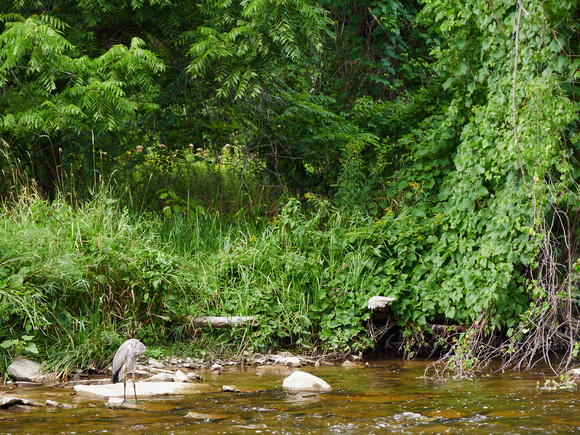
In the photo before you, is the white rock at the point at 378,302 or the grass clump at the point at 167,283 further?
the white rock at the point at 378,302

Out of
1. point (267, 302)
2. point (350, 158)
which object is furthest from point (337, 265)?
point (350, 158)

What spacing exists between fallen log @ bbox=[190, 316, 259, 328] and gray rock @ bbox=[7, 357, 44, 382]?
1.58m

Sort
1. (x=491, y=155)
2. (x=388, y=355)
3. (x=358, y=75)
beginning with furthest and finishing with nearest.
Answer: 1. (x=358, y=75)
2. (x=388, y=355)
3. (x=491, y=155)

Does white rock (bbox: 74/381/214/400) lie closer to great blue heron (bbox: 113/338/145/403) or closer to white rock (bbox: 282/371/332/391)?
great blue heron (bbox: 113/338/145/403)

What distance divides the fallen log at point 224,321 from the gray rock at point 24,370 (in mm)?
1583

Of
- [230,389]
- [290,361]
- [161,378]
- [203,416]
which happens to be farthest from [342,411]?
[290,361]

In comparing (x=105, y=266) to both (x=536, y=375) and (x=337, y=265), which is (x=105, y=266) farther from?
(x=536, y=375)

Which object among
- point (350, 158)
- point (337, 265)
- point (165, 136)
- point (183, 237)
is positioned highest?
point (165, 136)

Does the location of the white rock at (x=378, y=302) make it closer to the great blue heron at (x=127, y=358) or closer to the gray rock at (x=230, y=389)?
the gray rock at (x=230, y=389)

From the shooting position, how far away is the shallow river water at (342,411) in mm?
3529

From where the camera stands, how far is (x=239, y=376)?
5.44m

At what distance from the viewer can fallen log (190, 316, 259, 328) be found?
6203 millimetres

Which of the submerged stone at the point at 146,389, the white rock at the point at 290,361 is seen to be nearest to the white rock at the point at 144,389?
the submerged stone at the point at 146,389

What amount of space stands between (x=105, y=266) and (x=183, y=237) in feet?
4.94
